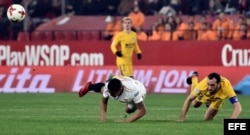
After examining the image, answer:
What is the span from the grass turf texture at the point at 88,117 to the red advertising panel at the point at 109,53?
567 centimetres

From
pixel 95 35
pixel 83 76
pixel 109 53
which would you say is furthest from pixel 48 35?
pixel 83 76

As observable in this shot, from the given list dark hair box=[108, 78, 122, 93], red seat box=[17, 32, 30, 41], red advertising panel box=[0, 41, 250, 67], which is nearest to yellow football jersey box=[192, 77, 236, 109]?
dark hair box=[108, 78, 122, 93]

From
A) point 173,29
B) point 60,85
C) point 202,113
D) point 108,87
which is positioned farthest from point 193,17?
point 108,87

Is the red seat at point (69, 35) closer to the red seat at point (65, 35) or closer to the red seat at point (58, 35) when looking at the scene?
the red seat at point (65, 35)

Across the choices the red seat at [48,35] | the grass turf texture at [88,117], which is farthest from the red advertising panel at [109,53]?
the grass turf texture at [88,117]

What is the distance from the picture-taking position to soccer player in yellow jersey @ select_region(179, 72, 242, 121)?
73.5 ft

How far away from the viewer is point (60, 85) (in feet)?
127

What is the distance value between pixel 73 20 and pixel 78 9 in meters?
0.98

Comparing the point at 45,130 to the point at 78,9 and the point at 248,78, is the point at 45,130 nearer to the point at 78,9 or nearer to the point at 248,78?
the point at 248,78

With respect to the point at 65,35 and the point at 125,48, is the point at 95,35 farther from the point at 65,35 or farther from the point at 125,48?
the point at 125,48

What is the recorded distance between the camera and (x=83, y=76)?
38.6 metres

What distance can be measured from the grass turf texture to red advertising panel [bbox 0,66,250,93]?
2.43 meters

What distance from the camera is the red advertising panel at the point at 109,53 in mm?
41031

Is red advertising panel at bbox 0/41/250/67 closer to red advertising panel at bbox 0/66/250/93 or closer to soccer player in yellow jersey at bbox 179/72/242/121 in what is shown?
red advertising panel at bbox 0/66/250/93
